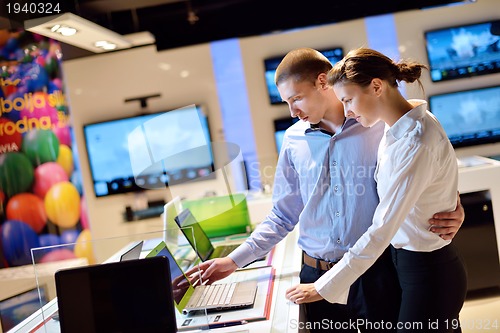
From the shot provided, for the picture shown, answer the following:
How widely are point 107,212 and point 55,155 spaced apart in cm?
224

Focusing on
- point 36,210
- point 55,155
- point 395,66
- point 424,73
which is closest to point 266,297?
point 395,66

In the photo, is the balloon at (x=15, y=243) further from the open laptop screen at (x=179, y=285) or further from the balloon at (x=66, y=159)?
the open laptop screen at (x=179, y=285)

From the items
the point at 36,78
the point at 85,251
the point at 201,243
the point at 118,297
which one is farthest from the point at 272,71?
the point at 118,297

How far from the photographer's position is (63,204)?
Result: 389 centimetres

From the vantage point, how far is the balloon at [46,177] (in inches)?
142

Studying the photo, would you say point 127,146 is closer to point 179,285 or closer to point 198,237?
point 198,237

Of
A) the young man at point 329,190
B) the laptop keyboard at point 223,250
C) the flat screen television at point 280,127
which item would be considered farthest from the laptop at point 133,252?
the flat screen television at point 280,127

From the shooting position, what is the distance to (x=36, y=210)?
3557 millimetres

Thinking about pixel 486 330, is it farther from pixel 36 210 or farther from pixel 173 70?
pixel 173 70

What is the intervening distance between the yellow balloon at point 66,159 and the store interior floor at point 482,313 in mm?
2873

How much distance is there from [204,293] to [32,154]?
2.19m

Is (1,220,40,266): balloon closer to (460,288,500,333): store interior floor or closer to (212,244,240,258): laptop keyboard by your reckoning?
(212,244,240,258): laptop keyboard

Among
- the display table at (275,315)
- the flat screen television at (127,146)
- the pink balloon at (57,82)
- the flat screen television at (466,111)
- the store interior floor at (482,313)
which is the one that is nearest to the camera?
the display table at (275,315)

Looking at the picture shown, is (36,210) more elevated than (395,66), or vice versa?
(395,66)
